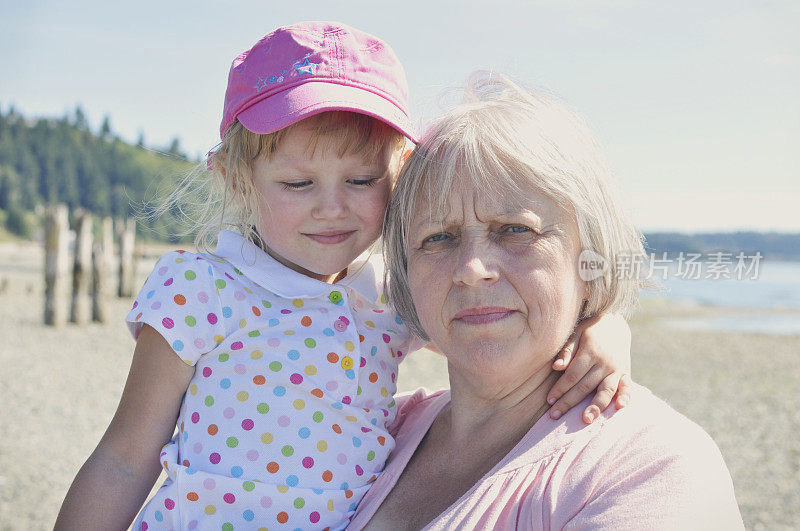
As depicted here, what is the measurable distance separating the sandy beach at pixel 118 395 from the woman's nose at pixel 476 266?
553cm

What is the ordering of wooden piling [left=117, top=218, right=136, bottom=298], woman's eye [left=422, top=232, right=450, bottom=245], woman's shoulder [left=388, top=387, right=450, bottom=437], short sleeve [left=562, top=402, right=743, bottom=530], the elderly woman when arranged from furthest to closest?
wooden piling [left=117, top=218, right=136, bottom=298], woman's shoulder [left=388, top=387, right=450, bottom=437], woman's eye [left=422, top=232, right=450, bottom=245], the elderly woman, short sleeve [left=562, top=402, right=743, bottom=530]

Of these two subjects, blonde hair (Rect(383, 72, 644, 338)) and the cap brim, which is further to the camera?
the cap brim

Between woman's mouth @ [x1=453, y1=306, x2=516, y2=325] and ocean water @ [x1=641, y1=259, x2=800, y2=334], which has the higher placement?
woman's mouth @ [x1=453, y1=306, x2=516, y2=325]

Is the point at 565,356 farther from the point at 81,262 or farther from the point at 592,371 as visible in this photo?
the point at 81,262

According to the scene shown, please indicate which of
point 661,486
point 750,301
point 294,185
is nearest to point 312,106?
point 294,185

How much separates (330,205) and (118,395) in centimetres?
1171

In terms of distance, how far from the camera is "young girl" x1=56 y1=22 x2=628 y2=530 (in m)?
2.23

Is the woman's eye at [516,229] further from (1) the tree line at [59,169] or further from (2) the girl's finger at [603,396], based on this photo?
(1) the tree line at [59,169]

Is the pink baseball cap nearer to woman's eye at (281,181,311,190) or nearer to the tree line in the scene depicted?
woman's eye at (281,181,311,190)

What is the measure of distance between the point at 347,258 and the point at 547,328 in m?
0.86

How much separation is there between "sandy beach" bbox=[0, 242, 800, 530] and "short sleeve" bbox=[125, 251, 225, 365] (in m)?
4.98

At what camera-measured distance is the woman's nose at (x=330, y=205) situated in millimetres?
2436

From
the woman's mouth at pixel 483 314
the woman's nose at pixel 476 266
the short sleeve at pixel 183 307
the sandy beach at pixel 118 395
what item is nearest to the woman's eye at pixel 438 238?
the woman's nose at pixel 476 266

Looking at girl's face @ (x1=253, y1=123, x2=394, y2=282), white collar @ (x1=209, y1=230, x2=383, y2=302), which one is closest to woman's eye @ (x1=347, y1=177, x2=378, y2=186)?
girl's face @ (x1=253, y1=123, x2=394, y2=282)
